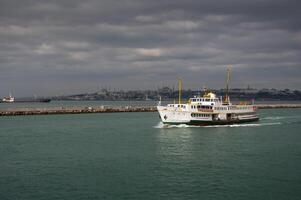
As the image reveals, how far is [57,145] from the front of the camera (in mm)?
41625

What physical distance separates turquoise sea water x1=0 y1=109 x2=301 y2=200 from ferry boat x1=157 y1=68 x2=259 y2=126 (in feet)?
26.6

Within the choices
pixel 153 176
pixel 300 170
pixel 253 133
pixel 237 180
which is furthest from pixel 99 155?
pixel 253 133

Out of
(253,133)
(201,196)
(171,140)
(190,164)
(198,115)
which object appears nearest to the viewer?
(201,196)

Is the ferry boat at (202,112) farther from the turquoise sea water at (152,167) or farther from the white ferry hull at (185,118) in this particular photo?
the turquoise sea water at (152,167)

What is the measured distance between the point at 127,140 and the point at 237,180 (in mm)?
21693

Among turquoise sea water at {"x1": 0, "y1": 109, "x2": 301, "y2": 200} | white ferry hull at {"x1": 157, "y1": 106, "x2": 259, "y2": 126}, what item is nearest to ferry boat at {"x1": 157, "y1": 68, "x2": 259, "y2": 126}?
white ferry hull at {"x1": 157, "y1": 106, "x2": 259, "y2": 126}

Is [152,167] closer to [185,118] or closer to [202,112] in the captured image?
[185,118]

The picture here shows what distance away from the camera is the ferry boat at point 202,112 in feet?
184

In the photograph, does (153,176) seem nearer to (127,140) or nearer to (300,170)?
(300,170)

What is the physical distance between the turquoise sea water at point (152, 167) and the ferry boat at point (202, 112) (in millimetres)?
8108

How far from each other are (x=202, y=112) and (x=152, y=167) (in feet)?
97.3

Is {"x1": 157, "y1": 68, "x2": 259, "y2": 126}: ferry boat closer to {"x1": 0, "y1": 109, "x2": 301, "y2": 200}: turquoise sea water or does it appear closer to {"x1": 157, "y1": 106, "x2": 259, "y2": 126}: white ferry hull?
{"x1": 157, "y1": 106, "x2": 259, "y2": 126}: white ferry hull

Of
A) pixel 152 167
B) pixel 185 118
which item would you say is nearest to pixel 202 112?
→ pixel 185 118

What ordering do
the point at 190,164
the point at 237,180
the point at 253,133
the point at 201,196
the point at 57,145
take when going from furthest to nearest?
the point at 253,133, the point at 57,145, the point at 190,164, the point at 237,180, the point at 201,196
